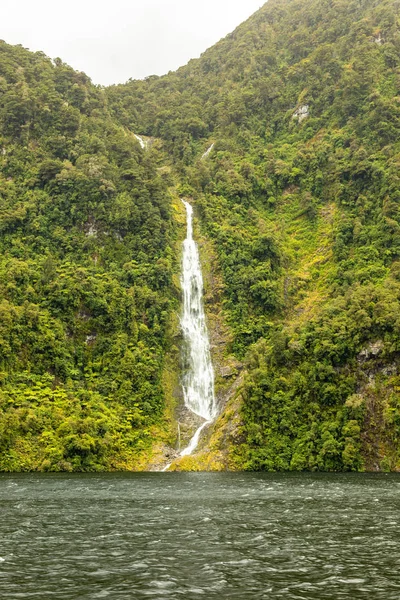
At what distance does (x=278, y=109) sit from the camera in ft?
459

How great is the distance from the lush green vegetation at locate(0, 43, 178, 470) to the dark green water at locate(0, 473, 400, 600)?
21.9m

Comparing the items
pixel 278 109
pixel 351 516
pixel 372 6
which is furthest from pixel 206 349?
pixel 372 6

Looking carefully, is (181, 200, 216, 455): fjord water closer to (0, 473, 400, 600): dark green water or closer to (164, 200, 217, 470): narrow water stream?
(164, 200, 217, 470): narrow water stream

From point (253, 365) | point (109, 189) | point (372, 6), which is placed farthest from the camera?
point (372, 6)

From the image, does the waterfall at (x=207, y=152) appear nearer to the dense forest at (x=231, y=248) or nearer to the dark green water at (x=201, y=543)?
the dense forest at (x=231, y=248)

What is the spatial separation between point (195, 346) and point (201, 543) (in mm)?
63581

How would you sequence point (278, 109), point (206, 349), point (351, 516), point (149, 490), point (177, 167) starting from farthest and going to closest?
1. point (278, 109)
2. point (177, 167)
3. point (206, 349)
4. point (149, 490)
5. point (351, 516)

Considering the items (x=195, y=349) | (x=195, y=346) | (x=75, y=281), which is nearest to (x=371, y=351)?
(x=195, y=349)

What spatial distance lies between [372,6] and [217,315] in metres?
116

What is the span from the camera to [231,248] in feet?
324

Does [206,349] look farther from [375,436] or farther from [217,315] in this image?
Answer: [375,436]

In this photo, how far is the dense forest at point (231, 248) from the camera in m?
62.4

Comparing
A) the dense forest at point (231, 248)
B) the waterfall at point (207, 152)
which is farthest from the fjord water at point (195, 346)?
the waterfall at point (207, 152)

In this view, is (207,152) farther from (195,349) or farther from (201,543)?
(201,543)
